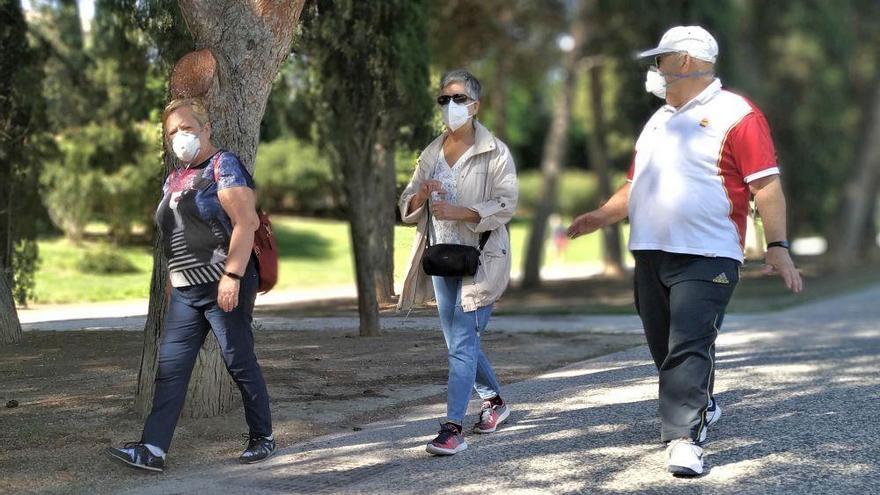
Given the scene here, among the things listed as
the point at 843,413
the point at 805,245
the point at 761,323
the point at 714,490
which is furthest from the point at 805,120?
the point at 714,490

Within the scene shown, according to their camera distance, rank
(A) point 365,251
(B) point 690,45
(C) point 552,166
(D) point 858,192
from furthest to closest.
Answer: (D) point 858,192 → (C) point 552,166 → (A) point 365,251 → (B) point 690,45

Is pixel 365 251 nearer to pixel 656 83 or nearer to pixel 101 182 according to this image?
pixel 656 83

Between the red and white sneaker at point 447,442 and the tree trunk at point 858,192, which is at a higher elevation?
the tree trunk at point 858,192

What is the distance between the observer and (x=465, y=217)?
6.00m

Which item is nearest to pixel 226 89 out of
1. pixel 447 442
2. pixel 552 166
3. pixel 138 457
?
pixel 138 457

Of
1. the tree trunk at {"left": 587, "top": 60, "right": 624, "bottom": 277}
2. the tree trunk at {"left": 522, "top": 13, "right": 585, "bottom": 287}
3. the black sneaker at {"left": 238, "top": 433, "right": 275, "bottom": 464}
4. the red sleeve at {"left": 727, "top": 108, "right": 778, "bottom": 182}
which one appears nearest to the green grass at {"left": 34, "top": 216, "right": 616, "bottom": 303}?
the black sneaker at {"left": 238, "top": 433, "right": 275, "bottom": 464}

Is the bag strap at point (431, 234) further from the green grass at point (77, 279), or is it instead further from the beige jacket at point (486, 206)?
the green grass at point (77, 279)

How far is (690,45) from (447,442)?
93.1 inches

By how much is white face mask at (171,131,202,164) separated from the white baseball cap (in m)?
2.25

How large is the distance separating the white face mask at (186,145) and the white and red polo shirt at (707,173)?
225 centimetres

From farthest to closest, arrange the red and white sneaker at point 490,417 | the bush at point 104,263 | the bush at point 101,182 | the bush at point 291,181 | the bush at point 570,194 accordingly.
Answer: the bush at point 570,194, the bush at point 291,181, the bush at point 101,182, the bush at point 104,263, the red and white sneaker at point 490,417

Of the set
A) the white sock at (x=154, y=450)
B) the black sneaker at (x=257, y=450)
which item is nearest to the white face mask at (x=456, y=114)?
the black sneaker at (x=257, y=450)

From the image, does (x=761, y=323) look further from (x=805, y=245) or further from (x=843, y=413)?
(x=805, y=245)

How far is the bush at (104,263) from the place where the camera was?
19172 mm
